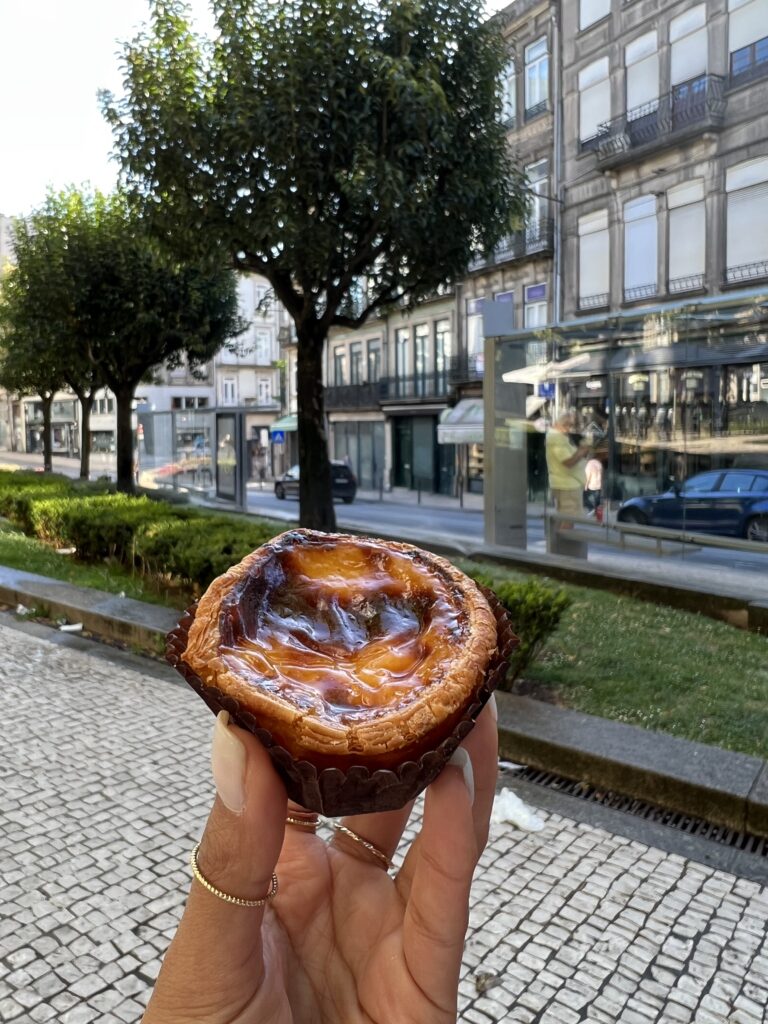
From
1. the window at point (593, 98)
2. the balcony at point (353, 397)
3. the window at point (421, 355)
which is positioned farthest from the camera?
the balcony at point (353, 397)

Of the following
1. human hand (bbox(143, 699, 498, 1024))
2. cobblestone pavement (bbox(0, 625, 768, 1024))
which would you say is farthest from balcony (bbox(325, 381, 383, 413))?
human hand (bbox(143, 699, 498, 1024))

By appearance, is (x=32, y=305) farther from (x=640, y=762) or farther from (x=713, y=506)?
(x=640, y=762)

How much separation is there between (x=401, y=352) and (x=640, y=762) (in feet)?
129

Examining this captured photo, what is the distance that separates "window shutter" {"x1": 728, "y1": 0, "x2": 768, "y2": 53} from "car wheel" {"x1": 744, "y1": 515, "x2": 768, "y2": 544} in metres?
19.9

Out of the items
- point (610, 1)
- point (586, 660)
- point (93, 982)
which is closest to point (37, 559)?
point (586, 660)

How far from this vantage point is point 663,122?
25734mm

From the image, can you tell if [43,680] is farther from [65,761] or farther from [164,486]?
[164,486]

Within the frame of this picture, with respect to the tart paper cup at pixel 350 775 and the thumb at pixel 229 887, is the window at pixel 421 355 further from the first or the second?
the thumb at pixel 229 887

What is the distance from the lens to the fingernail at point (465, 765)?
1.61 meters

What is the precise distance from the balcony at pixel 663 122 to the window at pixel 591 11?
353cm

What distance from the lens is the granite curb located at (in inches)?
172

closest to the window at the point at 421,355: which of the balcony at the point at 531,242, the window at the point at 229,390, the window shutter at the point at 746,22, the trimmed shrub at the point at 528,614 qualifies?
the balcony at the point at 531,242

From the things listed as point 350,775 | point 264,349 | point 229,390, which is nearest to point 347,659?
point 350,775

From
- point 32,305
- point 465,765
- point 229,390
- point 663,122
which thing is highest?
point 663,122
